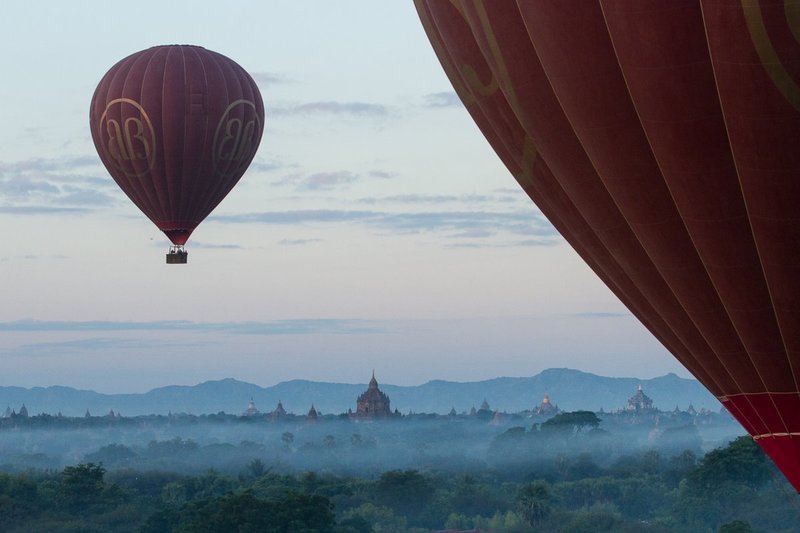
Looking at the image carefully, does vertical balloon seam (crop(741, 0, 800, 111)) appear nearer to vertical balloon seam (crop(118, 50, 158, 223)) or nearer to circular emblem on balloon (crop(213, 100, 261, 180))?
circular emblem on balloon (crop(213, 100, 261, 180))

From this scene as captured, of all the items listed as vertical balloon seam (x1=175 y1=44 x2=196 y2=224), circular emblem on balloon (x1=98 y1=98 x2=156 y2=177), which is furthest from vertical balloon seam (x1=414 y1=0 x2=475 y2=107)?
circular emblem on balloon (x1=98 y1=98 x2=156 y2=177)

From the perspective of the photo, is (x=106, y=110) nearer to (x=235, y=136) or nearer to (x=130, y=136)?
(x=130, y=136)

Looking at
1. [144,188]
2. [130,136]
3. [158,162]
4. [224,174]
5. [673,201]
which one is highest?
[130,136]

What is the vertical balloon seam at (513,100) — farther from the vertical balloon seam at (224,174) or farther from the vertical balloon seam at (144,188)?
the vertical balloon seam at (144,188)

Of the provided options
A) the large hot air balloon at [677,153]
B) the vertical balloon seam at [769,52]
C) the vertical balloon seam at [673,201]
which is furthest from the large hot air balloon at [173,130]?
the vertical balloon seam at [769,52]

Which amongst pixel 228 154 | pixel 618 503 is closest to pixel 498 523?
pixel 618 503

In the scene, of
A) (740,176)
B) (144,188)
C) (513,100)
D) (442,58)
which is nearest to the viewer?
(740,176)

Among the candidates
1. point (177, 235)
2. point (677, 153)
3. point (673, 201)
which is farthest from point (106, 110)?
point (677, 153)
